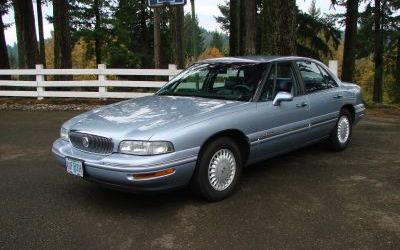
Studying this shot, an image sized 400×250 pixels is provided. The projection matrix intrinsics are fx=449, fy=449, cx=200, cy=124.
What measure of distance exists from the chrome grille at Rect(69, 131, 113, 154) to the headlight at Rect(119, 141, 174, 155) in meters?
0.18

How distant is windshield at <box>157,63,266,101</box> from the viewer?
5.44 m

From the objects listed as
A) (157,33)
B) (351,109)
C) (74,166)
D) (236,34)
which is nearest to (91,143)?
(74,166)

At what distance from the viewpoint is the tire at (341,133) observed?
6.78 m

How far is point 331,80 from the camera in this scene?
677 centimetres

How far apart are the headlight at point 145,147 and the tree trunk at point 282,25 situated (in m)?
6.46

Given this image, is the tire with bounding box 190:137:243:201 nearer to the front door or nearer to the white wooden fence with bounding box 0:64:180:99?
the front door

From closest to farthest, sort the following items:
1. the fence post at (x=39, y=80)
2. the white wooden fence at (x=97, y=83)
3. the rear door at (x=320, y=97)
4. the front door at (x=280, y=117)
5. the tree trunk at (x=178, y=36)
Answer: the front door at (x=280, y=117), the rear door at (x=320, y=97), the tree trunk at (x=178, y=36), the white wooden fence at (x=97, y=83), the fence post at (x=39, y=80)

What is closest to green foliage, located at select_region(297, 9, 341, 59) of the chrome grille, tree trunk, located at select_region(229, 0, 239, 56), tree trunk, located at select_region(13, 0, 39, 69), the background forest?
the background forest

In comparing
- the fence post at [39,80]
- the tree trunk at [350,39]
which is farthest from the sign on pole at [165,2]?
the tree trunk at [350,39]

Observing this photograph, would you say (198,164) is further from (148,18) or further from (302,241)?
(148,18)

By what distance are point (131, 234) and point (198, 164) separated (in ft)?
3.21

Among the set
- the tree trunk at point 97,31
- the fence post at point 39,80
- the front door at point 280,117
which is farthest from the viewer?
the tree trunk at point 97,31

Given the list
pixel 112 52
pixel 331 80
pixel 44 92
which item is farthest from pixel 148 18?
pixel 331 80

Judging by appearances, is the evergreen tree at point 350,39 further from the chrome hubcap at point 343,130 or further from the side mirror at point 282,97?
the side mirror at point 282,97
